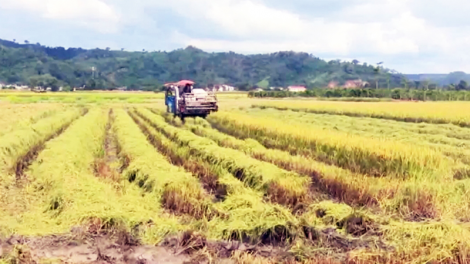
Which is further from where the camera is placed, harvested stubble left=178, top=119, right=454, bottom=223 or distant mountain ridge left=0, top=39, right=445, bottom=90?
distant mountain ridge left=0, top=39, right=445, bottom=90

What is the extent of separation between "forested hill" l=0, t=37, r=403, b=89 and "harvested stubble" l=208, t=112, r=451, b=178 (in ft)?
244

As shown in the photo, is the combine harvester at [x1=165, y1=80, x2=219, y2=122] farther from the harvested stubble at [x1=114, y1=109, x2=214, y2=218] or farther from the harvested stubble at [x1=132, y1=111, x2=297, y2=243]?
the harvested stubble at [x1=132, y1=111, x2=297, y2=243]

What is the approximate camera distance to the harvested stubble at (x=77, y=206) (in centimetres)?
628

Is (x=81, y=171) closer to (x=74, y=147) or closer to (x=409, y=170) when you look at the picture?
(x=74, y=147)

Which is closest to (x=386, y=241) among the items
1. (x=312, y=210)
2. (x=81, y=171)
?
(x=312, y=210)

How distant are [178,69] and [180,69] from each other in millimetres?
550

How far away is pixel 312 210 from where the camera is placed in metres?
6.93

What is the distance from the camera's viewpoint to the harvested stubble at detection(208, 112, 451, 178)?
9469mm

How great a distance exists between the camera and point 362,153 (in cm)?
1055

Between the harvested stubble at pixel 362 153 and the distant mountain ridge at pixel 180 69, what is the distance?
74392 millimetres

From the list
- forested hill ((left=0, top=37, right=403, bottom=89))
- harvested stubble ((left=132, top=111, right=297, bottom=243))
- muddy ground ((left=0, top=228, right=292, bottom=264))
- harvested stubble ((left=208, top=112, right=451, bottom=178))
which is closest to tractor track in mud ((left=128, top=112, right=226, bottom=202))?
harvested stubble ((left=132, top=111, right=297, bottom=243))

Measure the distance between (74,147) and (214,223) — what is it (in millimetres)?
7273

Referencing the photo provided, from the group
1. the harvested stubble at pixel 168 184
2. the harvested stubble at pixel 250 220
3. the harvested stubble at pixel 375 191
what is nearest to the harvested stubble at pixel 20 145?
the harvested stubble at pixel 168 184

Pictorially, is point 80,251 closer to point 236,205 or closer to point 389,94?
point 236,205
